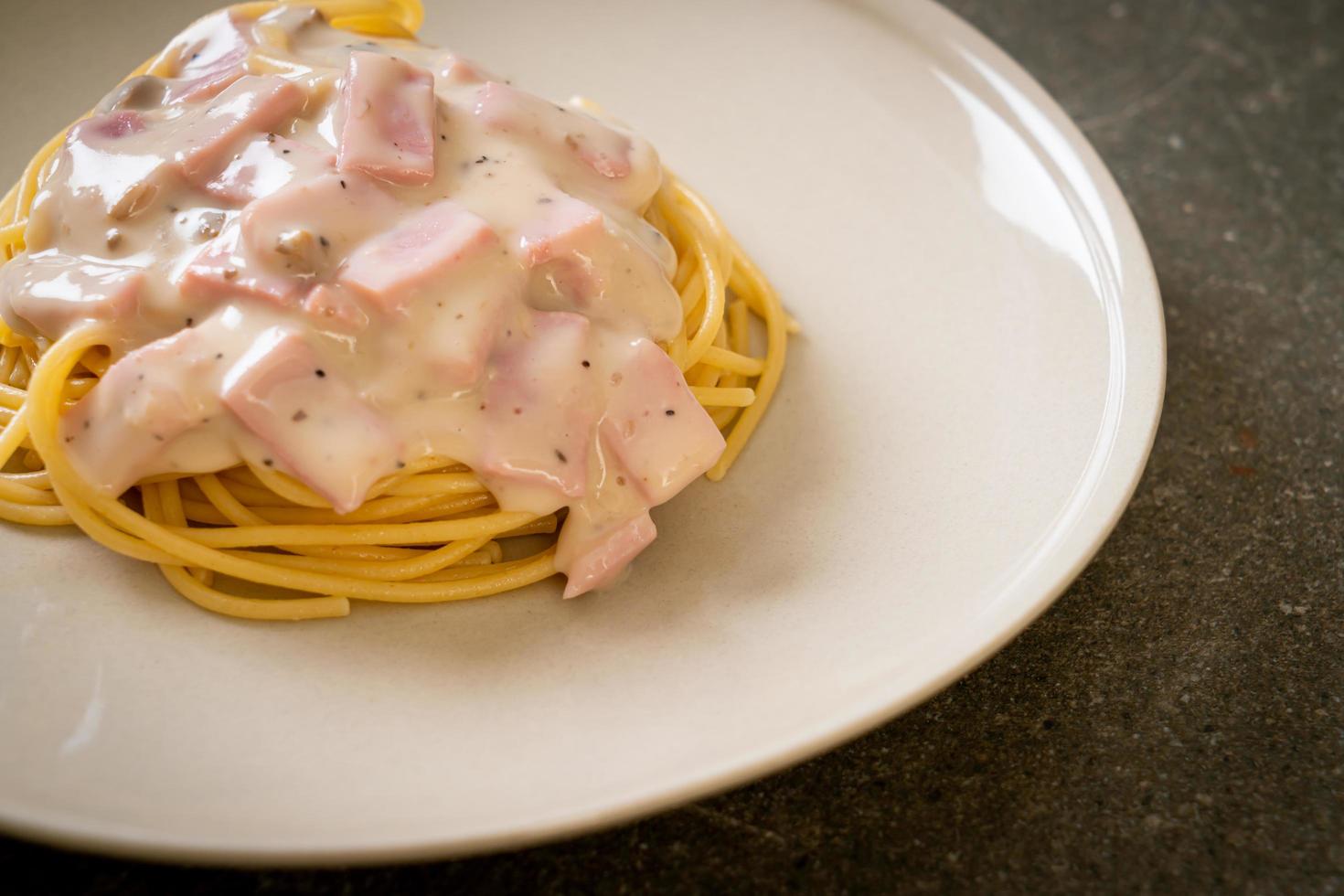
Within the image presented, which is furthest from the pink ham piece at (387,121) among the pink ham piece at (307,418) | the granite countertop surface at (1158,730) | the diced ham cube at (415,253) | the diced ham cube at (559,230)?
the granite countertop surface at (1158,730)

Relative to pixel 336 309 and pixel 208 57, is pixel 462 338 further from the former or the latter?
pixel 208 57

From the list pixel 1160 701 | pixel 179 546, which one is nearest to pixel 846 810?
pixel 1160 701

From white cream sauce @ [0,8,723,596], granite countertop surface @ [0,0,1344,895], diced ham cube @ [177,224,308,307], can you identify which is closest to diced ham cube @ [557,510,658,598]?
white cream sauce @ [0,8,723,596]

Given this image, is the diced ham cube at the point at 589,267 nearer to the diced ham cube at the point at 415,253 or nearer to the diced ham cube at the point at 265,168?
the diced ham cube at the point at 415,253

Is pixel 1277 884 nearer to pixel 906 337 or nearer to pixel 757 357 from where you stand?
pixel 906 337

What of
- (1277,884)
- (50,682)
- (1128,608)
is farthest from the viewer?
(1128,608)

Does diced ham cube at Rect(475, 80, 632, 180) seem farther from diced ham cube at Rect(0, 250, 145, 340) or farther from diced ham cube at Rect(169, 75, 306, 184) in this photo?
diced ham cube at Rect(0, 250, 145, 340)
